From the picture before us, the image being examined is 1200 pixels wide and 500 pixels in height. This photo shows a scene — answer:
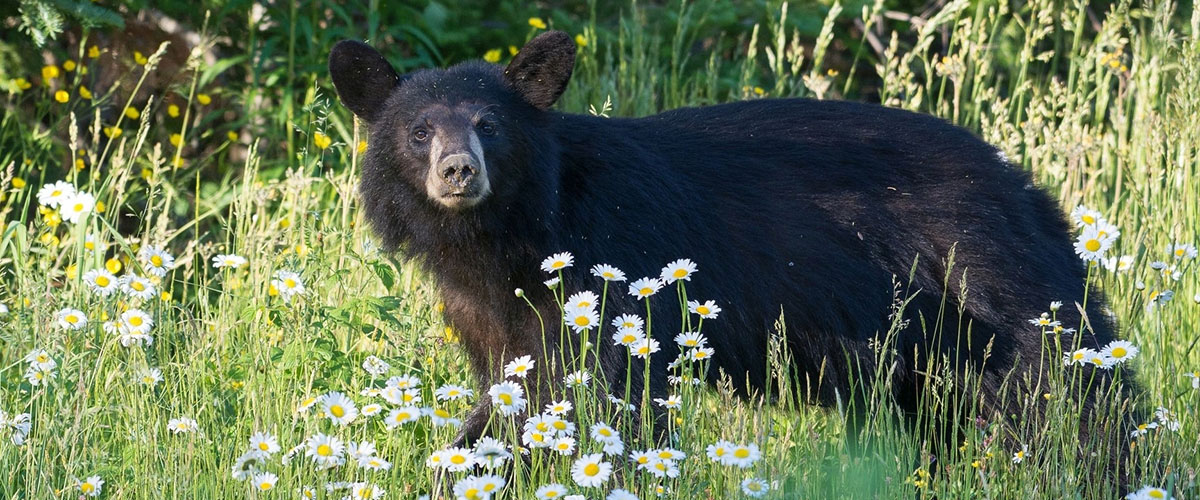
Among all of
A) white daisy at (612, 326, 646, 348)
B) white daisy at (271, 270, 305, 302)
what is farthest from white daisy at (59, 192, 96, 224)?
white daisy at (612, 326, 646, 348)

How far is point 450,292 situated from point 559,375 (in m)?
0.51

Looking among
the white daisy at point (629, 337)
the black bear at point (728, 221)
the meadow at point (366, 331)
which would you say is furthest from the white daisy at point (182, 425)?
the white daisy at point (629, 337)

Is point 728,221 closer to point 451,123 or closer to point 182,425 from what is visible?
point 451,123

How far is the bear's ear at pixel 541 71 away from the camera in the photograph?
4.40 meters

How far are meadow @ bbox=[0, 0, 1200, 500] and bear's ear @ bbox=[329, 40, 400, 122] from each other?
0.33 m

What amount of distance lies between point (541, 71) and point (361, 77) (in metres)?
0.57

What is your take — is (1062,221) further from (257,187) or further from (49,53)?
(49,53)

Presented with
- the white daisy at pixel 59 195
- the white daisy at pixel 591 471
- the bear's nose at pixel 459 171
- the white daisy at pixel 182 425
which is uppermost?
the bear's nose at pixel 459 171

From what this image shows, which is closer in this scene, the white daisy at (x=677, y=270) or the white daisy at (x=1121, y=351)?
the white daisy at (x=677, y=270)

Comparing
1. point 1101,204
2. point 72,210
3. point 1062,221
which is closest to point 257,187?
point 72,210

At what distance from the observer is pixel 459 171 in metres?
4.00

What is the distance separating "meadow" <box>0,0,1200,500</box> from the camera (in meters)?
3.48

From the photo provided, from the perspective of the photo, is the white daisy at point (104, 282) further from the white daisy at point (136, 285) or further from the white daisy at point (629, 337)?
the white daisy at point (629, 337)

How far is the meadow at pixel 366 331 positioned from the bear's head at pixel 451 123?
32 cm
